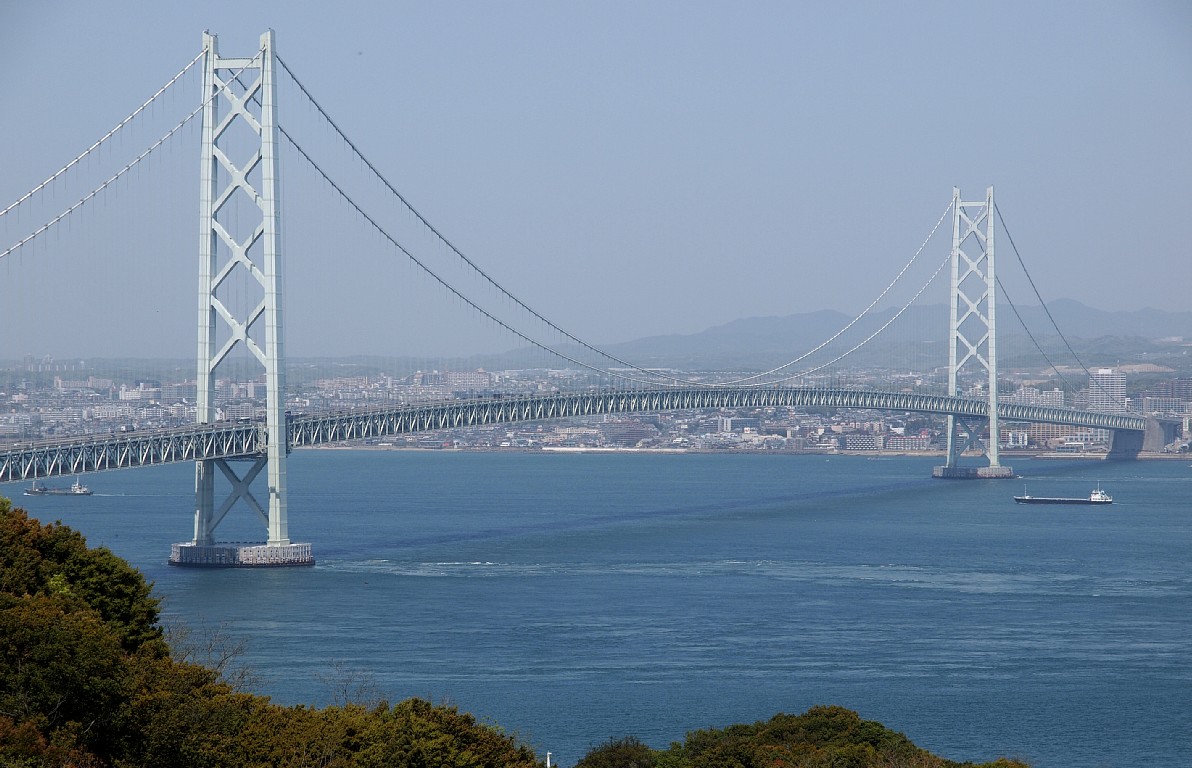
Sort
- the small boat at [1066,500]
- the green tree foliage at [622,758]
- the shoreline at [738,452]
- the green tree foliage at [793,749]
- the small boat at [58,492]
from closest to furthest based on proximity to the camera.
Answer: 1. the green tree foliage at [793,749]
2. the green tree foliage at [622,758]
3. the small boat at [1066,500]
4. the small boat at [58,492]
5. the shoreline at [738,452]

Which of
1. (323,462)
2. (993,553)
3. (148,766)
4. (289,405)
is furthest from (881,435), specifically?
(148,766)

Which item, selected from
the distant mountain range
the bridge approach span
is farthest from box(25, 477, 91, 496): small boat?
the distant mountain range

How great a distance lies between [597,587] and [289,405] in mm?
32665

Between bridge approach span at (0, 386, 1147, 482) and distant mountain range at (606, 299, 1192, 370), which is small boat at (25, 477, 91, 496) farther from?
distant mountain range at (606, 299, 1192, 370)

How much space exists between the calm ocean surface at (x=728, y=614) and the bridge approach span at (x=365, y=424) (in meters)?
1.78

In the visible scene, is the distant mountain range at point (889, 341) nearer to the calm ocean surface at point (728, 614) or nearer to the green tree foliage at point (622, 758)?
the calm ocean surface at point (728, 614)

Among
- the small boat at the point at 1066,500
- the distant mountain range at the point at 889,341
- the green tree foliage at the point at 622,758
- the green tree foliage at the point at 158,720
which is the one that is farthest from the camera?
the distant mountain range at the point at 889,341

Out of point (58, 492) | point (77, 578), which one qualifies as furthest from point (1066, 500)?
point (77, 578)

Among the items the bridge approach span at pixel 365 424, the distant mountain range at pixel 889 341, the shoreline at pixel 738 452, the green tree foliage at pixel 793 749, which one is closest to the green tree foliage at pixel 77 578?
the green tree foliage at pixel 793 749

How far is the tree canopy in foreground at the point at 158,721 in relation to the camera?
852 cm

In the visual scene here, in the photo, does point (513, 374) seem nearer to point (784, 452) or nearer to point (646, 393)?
point (784, 452)

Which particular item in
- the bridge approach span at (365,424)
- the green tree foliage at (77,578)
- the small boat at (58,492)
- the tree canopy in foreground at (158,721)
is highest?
the bridge approach span at (365,424)

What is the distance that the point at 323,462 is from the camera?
247 ft

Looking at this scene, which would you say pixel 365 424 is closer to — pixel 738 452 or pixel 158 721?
pixel 158 721
